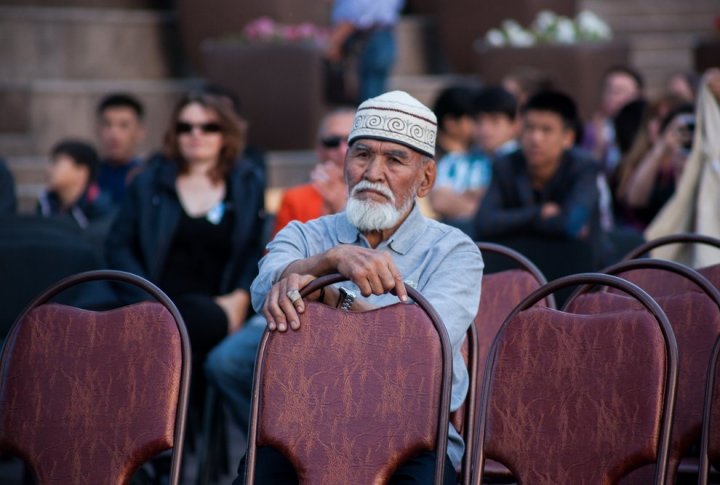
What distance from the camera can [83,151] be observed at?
29.1 ft

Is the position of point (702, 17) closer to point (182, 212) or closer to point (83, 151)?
point (83, 151)

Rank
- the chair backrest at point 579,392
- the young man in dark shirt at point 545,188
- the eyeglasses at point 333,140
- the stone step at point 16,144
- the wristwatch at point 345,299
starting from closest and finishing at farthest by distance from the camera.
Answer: the chair backrest at point 579,392 → the wristwatch at point 345,299 → the eyeglasses at point 333,140 → the young man in dark shirt at point 545,188 → the stone step at point 16,144

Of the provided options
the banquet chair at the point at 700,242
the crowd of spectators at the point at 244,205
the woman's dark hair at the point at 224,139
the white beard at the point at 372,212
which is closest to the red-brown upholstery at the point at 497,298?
the banquet chair at the point at 700,242

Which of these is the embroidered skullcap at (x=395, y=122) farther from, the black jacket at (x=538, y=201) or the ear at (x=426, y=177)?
the black jacket at (x=538, y=201)

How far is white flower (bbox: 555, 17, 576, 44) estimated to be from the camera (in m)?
13.4

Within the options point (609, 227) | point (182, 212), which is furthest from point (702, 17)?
point (182, 212)

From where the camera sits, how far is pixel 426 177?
15.5 ft

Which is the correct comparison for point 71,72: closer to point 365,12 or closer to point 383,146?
point 365,12

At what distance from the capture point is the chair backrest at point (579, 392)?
13.1 feet

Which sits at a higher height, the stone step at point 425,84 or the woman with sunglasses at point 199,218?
the stone step at point 425,84

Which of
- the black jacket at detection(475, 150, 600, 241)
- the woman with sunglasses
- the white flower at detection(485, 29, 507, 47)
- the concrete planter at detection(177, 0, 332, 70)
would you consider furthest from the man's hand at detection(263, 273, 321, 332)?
the white flower at detection(485, 29, 507, 47)

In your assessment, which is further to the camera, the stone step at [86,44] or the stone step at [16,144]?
the stone step at [86,44]

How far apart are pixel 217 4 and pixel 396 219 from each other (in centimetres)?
892

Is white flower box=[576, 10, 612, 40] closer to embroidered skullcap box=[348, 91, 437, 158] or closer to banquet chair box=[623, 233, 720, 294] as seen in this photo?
banquet chair box=[623, 233, 720, 294]
